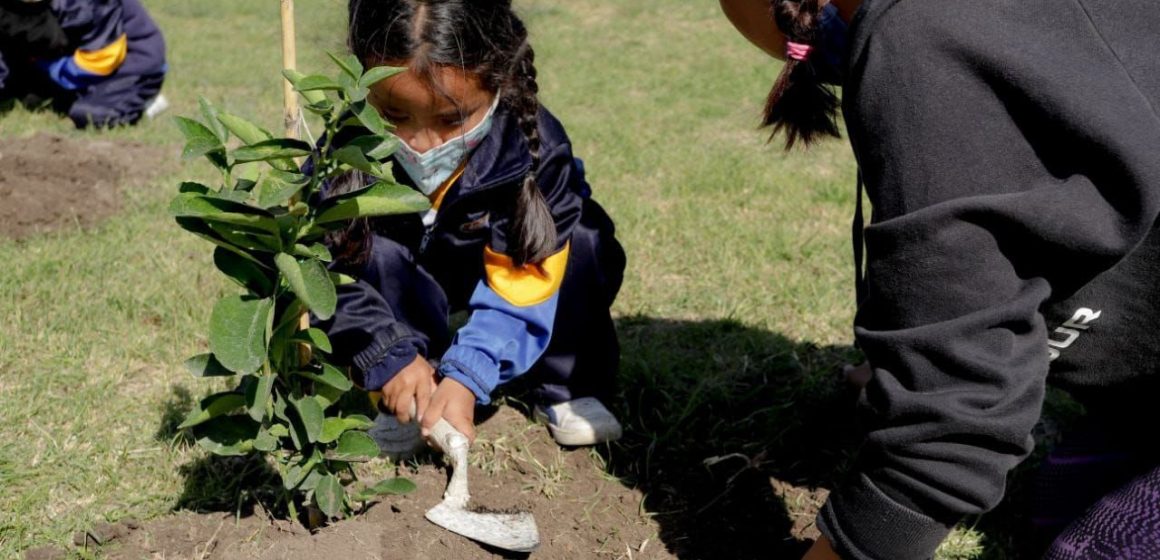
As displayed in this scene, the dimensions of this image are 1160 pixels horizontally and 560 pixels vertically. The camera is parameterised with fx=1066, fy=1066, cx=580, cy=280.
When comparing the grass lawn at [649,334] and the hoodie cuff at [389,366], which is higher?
the hoodie cuff at [389,366]

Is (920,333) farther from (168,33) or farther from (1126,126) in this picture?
(168,33)

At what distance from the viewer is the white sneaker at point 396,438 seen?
7.27 ft

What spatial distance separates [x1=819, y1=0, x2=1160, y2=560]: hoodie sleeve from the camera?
4.27 feet

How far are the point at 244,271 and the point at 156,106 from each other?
3597 millimetres

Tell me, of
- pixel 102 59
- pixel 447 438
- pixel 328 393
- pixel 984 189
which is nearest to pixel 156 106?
pixel 102 59

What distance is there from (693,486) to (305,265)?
105 centimetres

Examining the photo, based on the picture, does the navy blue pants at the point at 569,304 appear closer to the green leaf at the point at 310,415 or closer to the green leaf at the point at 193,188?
the green leaf at the point at 310,415

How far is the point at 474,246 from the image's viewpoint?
2289mm

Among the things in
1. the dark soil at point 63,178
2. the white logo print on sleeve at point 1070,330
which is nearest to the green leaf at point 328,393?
the white logo print on sleeve at point 1070,330

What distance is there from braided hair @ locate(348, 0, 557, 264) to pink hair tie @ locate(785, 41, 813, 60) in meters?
0.66

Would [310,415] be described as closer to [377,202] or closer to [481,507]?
[377,202]

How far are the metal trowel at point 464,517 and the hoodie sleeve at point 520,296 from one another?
16 centimetres

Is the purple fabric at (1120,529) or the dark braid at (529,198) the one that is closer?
the purple fabric at (1120,529)

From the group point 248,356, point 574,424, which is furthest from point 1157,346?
point 248,356
